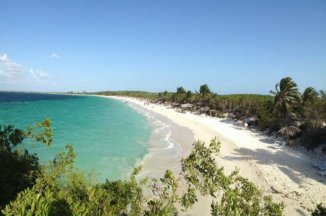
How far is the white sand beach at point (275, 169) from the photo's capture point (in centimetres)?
1508

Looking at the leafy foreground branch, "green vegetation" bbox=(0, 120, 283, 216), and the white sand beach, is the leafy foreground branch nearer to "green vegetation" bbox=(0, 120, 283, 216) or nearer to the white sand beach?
"green vegetation" bbox=(0, 120, 283, 216)

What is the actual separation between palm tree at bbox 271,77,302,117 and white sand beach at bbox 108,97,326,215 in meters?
5.95

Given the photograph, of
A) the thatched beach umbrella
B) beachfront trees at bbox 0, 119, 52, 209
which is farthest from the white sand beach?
beachfront trees at bbox 0, 119, 52, 209

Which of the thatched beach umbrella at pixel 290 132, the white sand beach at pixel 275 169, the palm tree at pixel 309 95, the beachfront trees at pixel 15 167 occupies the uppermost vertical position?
the palm tree at pixel 309 95

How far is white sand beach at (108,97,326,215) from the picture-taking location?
15.1m

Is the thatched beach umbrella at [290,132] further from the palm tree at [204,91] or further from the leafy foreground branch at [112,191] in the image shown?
the palm tree at [204,91]

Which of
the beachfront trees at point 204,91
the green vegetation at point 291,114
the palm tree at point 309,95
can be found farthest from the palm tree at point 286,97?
the beachfront trees at point 204,91

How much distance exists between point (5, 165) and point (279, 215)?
9080 millimetres

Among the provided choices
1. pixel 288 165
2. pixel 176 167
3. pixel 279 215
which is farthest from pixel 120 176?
pixel 279 215

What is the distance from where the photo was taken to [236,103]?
195 feet

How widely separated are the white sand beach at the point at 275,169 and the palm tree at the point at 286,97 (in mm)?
5949

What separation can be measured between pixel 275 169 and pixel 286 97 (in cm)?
1961

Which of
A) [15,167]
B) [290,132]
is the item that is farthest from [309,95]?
[15,167]

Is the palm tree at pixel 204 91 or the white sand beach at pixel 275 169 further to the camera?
the palm tree at pixel 204 91
